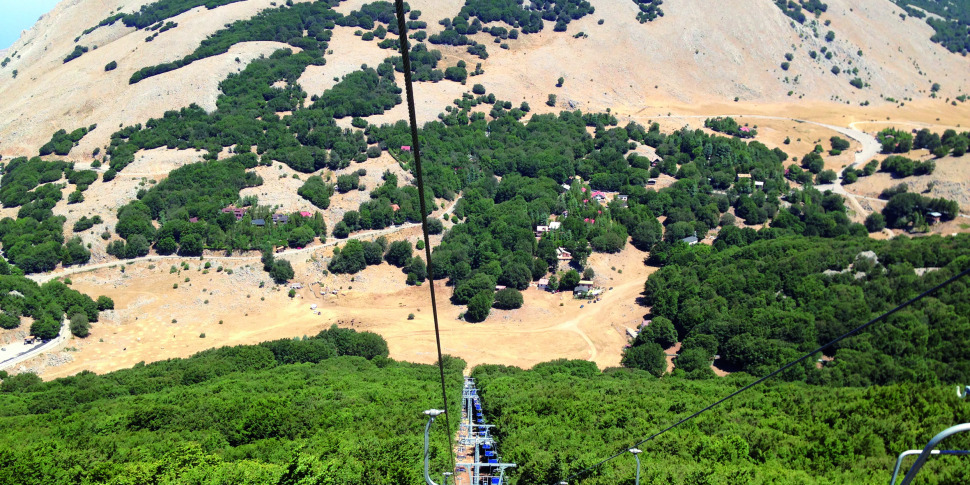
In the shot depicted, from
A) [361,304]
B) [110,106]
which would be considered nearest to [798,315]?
[361,304]

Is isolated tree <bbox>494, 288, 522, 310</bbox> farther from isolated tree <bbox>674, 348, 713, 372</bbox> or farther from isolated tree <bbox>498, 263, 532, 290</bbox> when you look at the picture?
isolated tree <bbox>674, 348, 713, 372</bbox>

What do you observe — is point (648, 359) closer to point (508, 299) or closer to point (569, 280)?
point (508, 299)

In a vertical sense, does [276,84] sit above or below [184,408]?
above

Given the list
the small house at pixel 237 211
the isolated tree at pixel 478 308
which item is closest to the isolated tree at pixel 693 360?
the isolated tree at pixel 478 308

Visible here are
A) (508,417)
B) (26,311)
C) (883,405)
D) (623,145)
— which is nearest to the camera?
(883,405)

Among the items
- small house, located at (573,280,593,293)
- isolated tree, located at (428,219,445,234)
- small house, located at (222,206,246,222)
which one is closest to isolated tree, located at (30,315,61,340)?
small house, located at (222,206,246,222)

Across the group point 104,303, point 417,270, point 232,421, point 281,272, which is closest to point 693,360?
point 417,270

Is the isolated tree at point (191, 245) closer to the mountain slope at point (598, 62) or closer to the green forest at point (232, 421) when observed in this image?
the green forest at point (232, 421)

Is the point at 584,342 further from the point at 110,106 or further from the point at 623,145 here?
the point at 110,106
